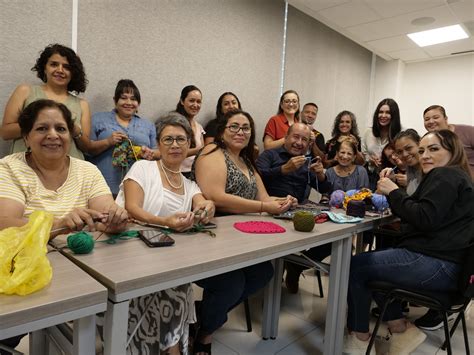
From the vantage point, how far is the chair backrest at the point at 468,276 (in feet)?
4.67

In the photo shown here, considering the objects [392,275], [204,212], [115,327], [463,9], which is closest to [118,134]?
[204,212]

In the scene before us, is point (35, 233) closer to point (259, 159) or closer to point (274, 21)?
point (259, 159)

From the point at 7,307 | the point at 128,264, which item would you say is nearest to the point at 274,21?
the point at 128,264

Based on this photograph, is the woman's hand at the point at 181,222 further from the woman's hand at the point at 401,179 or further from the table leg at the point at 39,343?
the woman's hand at the point at 401,179

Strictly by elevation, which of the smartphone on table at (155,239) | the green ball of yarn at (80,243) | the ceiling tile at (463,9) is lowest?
the smartphone on table at (155,239)

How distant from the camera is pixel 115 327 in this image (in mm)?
827

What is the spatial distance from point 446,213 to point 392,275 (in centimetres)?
39

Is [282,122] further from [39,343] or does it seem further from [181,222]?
[39,343]

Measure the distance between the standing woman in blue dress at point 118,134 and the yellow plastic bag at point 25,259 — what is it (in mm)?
1448

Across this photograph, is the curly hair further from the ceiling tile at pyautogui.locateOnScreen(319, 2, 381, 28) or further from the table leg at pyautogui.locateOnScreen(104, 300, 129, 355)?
the ceiling tile at pyautogui.locateOnScreen(319, 2, 381, 28)

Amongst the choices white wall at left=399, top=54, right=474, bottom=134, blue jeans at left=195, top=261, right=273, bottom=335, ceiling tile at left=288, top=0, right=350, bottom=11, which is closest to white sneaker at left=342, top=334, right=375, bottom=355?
blue jeans at left=195, top=261, right=273, bottom=335

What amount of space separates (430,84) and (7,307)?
6921 mm

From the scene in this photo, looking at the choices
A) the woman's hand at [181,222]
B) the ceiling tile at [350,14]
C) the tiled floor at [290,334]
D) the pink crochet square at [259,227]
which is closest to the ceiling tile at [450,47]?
the ceiling tile at [350,14]

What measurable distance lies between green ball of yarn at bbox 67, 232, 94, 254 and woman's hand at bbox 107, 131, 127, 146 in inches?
53.5
